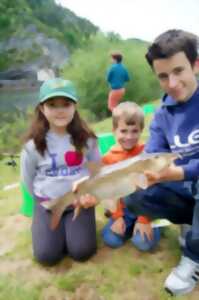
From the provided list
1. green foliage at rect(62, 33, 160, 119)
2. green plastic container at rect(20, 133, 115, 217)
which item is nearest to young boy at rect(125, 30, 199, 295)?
green plastic container at rect(20, 133, 115, 217)

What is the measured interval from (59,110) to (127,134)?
48cm

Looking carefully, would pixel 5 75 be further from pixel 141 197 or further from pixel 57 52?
pixel 141 197

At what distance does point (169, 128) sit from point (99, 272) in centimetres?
94

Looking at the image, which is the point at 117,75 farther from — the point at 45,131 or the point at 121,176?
the point at 121,176

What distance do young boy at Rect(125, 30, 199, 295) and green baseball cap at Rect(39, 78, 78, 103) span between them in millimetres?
585

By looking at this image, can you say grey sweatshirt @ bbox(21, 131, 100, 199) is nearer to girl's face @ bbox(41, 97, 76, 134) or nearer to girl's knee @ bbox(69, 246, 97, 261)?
girl's face @ bbox(41, 97, 76, 134)

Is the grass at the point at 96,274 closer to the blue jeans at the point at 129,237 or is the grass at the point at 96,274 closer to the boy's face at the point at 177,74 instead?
the blue jeans at the point at 129,237

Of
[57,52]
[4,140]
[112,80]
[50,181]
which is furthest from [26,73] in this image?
[50,181]

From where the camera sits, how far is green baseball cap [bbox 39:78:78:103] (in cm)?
271

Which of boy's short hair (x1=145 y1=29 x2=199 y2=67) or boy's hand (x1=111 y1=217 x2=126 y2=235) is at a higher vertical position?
boy's short hair (x1=145 y1=29 x2=199 y2=67)

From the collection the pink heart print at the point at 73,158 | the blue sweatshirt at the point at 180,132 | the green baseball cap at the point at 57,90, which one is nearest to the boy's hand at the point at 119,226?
the pink heart print at the point at 73,158

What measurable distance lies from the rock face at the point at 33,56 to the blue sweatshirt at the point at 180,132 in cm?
5485

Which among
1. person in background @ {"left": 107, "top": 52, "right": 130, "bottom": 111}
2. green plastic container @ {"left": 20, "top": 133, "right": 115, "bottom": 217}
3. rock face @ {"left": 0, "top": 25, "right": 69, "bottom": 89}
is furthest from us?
rock face @ {"left": 0, "top": 25, "right": 69, "bottom": 89}

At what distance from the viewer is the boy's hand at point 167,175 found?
2.06 meters
